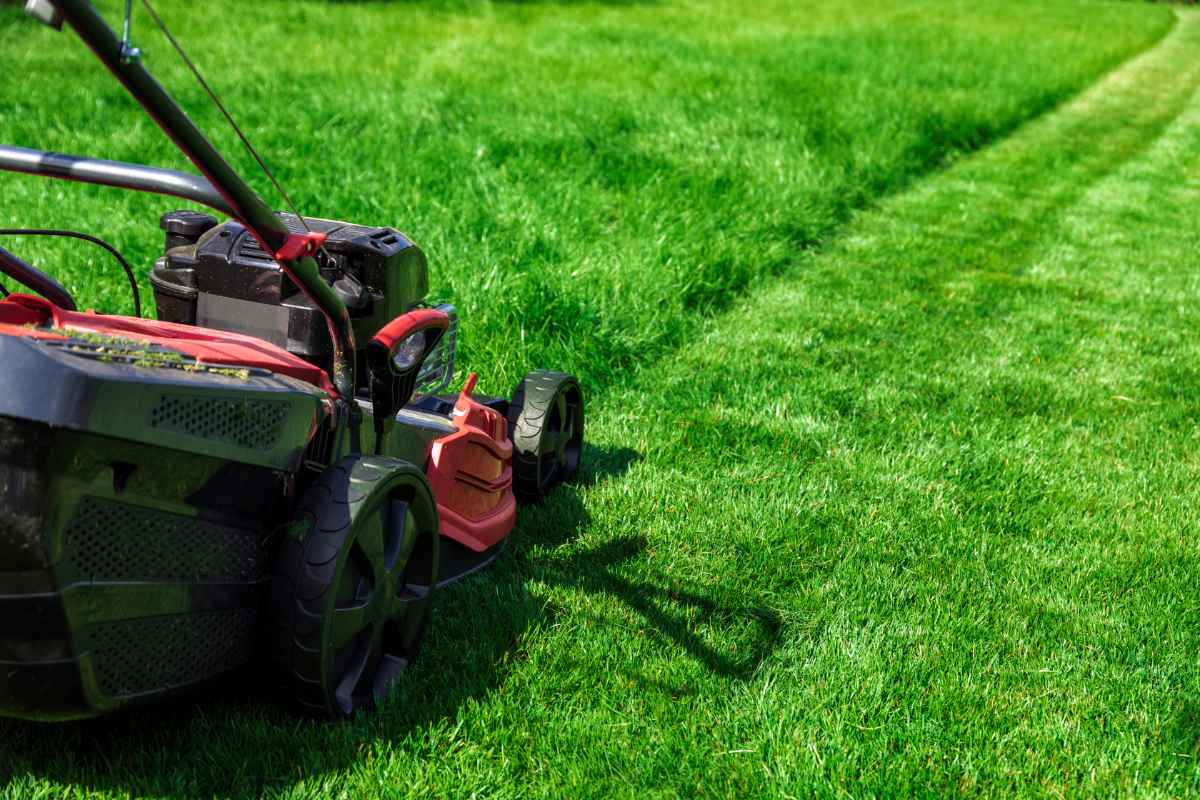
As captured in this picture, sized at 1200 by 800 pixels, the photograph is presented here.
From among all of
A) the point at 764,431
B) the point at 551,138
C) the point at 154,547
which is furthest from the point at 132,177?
the point at 551,138

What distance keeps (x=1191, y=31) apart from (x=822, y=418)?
20021 mm

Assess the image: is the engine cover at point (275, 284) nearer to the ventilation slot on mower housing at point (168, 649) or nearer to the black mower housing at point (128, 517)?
the black mower housing at point (128, 517)

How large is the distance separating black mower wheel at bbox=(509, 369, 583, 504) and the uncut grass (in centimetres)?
61

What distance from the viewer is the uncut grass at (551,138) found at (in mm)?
4602

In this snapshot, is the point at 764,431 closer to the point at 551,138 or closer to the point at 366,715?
the point at 366,715

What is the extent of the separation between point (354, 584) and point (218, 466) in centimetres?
39

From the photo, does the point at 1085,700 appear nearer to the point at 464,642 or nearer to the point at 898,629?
the point at 898,629

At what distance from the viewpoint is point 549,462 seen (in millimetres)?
3234

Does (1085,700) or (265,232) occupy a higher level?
(265,232)

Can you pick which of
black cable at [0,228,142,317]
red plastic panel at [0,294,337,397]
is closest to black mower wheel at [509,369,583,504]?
red plastic panel at [0,294,337,397]

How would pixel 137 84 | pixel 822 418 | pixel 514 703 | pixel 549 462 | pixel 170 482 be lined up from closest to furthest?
pixel 137 84
pixel 170 482
pixel 514 703
pixel 549 462
pixel 822 418

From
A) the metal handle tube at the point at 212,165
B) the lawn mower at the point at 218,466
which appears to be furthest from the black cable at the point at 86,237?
the metal handle tube at the point at 212,165

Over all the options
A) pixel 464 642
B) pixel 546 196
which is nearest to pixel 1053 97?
pixel 546 196

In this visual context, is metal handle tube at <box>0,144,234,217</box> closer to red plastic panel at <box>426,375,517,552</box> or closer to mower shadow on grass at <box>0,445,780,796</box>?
mower shadow on grass at <box>0,445,780,796</box>
